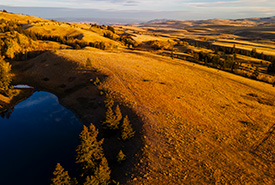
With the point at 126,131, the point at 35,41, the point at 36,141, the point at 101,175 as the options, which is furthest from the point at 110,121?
the point at 35,41

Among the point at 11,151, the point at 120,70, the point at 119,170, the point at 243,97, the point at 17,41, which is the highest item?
the point at 17,41

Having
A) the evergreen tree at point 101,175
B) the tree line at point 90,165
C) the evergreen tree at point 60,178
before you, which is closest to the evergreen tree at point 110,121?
the tree line at point 90,165

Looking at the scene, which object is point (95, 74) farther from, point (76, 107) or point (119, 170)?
point (119, 170)

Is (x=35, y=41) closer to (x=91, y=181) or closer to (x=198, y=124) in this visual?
(x=91, y=181)

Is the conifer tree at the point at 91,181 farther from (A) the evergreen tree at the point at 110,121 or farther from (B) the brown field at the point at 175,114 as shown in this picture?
(A) the evergreen tree at the point at 110,121

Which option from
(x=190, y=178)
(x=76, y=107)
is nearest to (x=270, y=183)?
(x=190, y=178)

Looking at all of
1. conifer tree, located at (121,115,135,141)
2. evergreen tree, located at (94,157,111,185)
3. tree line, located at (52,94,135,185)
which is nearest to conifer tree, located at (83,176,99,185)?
tree line, located at (52,94,135,185)

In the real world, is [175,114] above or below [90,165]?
above
